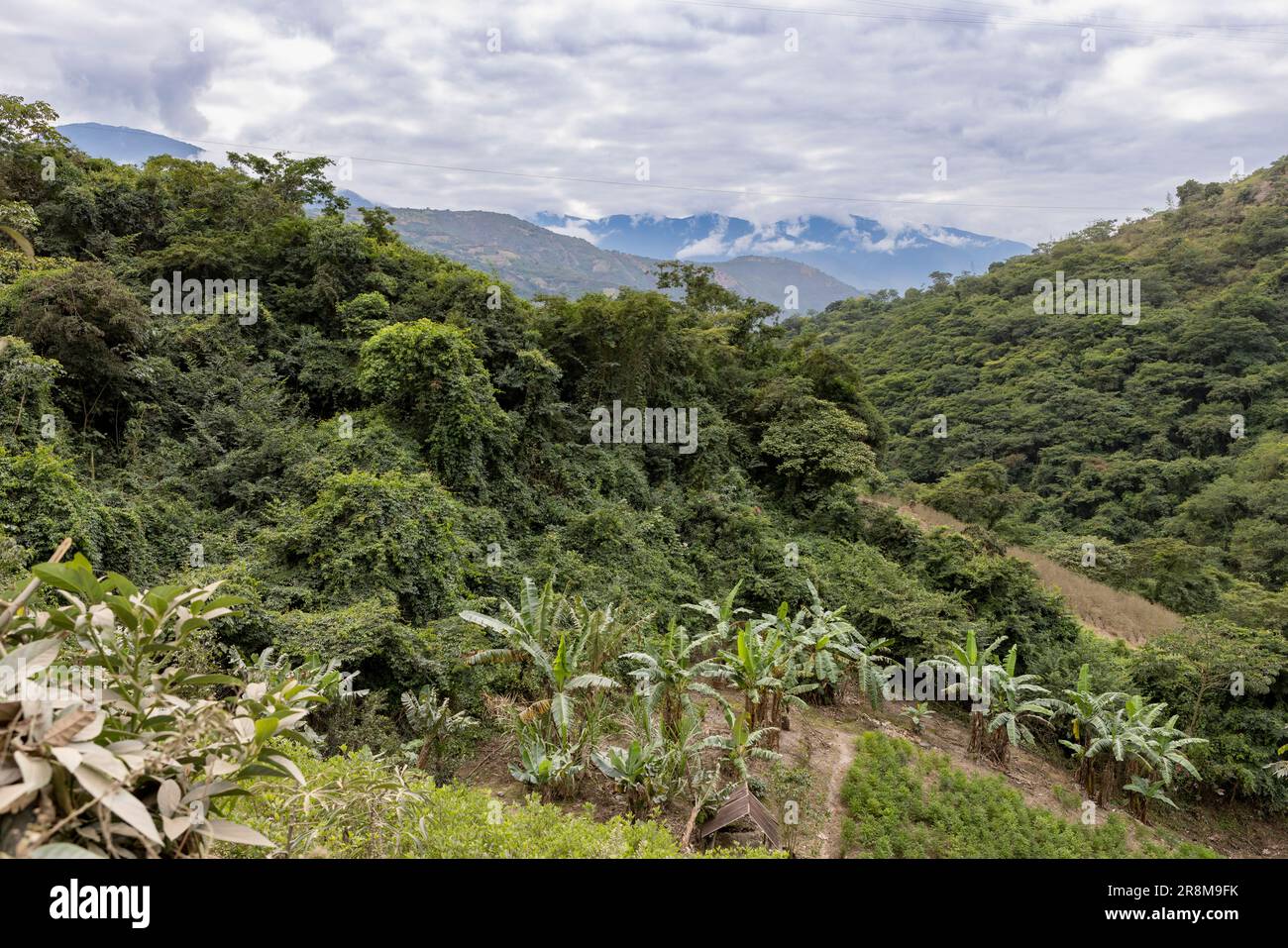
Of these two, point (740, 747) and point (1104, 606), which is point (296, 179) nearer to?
point (740, 747)

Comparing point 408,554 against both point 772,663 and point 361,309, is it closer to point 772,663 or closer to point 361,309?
point 772,663

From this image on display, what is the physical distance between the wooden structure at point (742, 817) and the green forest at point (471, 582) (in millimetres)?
168

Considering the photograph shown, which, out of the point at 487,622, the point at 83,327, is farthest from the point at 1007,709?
the point at 83,327

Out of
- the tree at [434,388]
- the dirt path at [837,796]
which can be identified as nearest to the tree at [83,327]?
the tree at [434,388]

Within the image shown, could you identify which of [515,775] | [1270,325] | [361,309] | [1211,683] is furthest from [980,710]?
[1270,325]

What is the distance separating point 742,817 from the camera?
540 cm

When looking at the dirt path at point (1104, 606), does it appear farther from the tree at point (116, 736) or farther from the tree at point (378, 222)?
the tree at point (116, 736)

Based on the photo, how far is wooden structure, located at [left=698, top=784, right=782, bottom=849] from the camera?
5410 millimetres

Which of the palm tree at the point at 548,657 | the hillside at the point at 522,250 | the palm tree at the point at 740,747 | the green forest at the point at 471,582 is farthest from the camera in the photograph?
the hillside at the point at 522,250

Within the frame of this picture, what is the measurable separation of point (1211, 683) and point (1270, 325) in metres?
33.1

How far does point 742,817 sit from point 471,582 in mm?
5446

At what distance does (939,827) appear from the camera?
22.6 feet

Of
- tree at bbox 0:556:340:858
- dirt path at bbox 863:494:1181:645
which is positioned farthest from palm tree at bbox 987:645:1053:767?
tree at bbox 0:556:340:858

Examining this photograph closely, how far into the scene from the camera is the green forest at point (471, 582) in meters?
1.75
